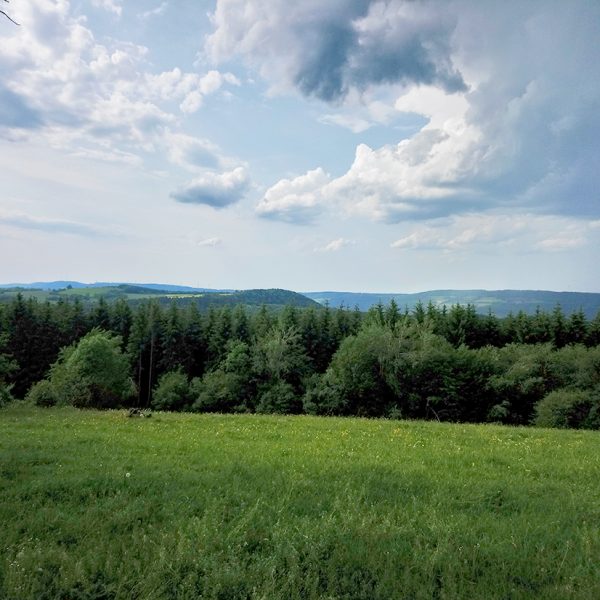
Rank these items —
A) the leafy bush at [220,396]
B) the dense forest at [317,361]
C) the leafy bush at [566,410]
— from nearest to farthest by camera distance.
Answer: the leafy bush at [566,410] < the dense forest at [317,361] < the leafy bush at [220,396]

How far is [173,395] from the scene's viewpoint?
62.3 meters

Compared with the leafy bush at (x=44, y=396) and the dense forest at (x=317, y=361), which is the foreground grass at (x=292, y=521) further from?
the leafy bush at (x=44, y=396)

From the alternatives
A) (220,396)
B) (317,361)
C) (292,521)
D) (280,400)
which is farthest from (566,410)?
(292,521)

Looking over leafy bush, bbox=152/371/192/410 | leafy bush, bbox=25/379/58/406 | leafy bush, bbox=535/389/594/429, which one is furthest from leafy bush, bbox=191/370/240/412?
leafy bush, bbox=535/389/594/429

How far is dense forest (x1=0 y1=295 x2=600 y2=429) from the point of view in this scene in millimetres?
48625

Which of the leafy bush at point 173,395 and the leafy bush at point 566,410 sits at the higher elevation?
the leafy bush at point 566,410

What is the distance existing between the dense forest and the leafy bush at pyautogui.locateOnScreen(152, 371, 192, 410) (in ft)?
0.63

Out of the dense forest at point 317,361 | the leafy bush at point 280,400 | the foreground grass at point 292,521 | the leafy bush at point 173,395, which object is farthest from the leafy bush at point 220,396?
the foreground grass at point 292,521

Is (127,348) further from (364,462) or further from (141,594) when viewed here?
(141,594)

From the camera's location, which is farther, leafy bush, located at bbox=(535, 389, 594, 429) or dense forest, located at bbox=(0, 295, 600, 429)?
dense forest, located at bbox=(0, 295, 600, 429)

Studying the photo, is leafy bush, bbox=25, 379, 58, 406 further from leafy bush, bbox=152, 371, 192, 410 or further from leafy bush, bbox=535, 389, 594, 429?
leafy bush, bbox=535, 389, 594, 429

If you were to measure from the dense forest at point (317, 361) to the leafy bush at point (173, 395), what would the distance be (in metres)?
0.19

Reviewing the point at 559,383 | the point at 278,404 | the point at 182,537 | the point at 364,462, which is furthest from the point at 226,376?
the point at 182,537

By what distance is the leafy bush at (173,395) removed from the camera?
62.3m
